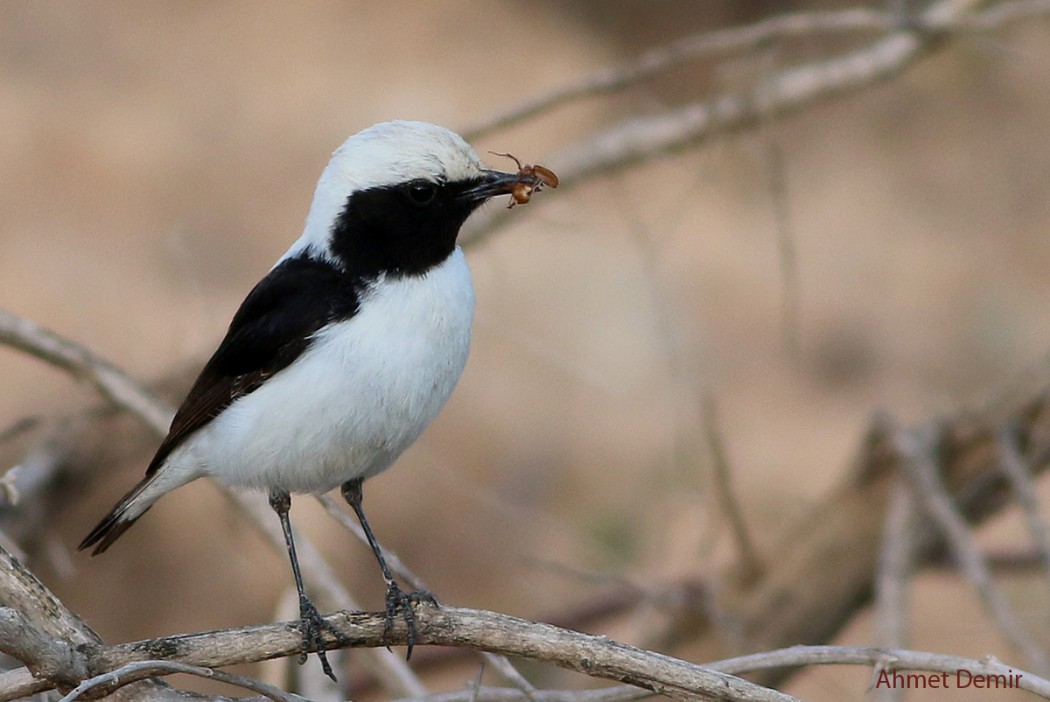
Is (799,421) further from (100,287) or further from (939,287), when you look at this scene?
(100,287)

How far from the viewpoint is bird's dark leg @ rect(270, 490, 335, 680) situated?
2936mm

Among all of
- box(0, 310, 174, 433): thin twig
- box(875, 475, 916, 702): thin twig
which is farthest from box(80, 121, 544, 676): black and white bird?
box(875, 475, 916, 702): thin twig

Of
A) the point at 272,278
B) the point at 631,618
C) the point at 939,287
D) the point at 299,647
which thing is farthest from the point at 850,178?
the point at 299,647

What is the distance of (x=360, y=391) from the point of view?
328 cm

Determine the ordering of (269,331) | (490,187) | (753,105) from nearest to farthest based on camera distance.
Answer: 1. (269,331)
2. (490,187)
3. (753,105)

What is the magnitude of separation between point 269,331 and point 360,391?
0.35 meters

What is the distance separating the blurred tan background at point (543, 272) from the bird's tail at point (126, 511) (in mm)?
1619

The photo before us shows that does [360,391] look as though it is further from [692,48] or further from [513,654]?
[692,48]

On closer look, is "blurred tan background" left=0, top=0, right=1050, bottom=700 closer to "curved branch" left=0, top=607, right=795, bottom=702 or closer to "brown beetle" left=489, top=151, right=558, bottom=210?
"brown beetle" left=489, top=151, right=558, bottom=210

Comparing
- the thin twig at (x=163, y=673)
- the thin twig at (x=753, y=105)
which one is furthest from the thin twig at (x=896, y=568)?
the thin twig at (x=163, y=673)

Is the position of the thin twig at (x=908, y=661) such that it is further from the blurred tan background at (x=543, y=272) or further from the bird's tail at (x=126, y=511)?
the blurred tan background at (x=543, y=272)

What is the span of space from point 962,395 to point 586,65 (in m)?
3.85

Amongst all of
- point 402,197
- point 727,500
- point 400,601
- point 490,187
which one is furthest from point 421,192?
point 727,500

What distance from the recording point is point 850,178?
37.7 feet
